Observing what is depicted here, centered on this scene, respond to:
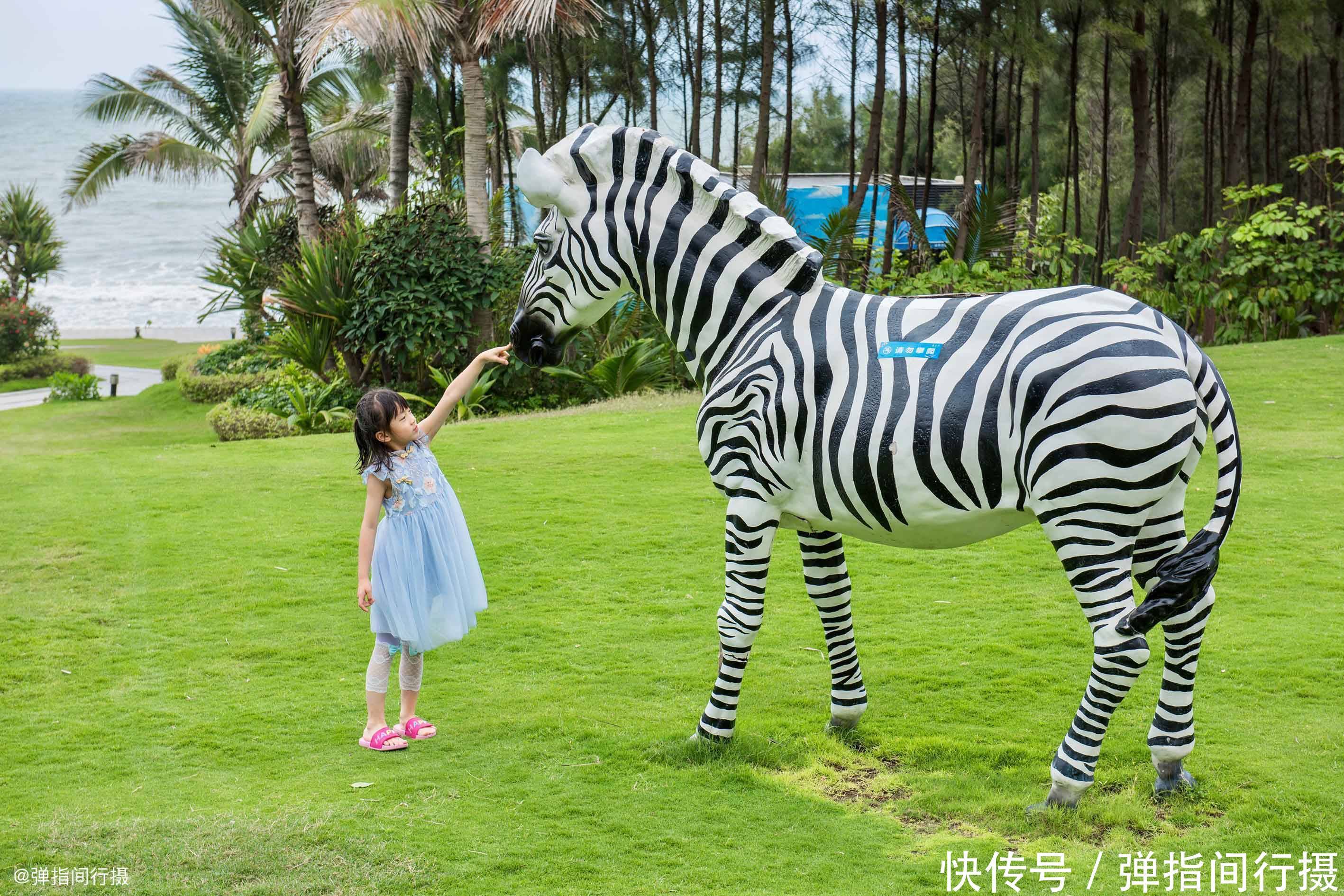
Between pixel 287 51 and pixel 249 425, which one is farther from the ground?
pixel 287 51

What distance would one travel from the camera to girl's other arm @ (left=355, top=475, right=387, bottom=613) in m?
4.64

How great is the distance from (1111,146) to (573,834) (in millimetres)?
31765

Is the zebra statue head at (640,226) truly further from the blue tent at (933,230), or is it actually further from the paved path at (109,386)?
the paved path at (109,386)

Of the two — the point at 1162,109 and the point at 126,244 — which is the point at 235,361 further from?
the point at 126,244

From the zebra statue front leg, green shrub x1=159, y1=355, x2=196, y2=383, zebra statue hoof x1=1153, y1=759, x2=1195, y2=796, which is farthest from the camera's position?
green shrub x1=159, y1=355, x2=196, y2=383

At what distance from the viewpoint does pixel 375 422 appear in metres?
4.57

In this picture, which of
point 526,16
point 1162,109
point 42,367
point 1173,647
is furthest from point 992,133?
point 42,367

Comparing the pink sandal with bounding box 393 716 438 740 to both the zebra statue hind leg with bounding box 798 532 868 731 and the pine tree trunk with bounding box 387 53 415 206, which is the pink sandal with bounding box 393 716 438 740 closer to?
the zebra statue hind leg with bounding box 798 532 868 731

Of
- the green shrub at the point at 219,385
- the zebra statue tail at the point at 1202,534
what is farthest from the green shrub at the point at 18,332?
the zebra statue tail at the point at 1202,534

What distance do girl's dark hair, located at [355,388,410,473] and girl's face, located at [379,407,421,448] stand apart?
0.05 ft

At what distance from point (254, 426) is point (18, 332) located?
2038 centimetres

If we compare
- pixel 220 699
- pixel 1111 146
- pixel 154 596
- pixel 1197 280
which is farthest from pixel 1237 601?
pixel 1111 146

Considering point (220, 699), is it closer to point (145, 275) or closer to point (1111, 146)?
point (1111, 146)

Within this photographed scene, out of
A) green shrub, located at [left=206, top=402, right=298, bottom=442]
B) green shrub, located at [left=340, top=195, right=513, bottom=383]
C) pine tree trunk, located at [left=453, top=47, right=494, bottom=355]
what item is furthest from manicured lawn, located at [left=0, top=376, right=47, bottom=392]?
pine tree trunk, located at [left=453, top=47, right=494, bottom=355]
